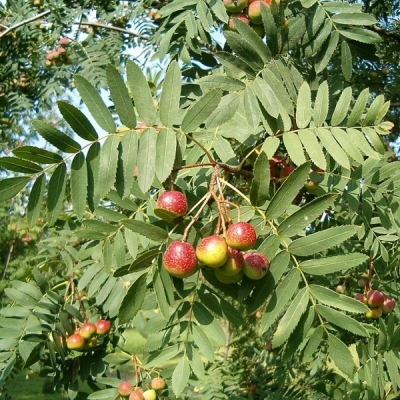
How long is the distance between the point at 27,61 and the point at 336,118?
3487 millimetres

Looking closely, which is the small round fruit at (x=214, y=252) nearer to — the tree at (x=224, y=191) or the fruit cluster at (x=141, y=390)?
the tree at (x=224, y=191)

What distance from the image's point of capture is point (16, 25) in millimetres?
3977

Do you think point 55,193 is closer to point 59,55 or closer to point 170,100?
point 170,100

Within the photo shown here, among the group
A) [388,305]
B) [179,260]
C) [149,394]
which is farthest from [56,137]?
[388,305]

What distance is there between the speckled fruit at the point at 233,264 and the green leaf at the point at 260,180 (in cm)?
20

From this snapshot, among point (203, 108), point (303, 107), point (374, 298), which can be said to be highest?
point (203, 108)

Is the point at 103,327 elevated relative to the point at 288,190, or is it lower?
lower

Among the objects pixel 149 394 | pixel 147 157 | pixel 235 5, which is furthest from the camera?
pixel 149 394

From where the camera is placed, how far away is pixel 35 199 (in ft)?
4.54

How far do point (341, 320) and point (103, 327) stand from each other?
1.57m

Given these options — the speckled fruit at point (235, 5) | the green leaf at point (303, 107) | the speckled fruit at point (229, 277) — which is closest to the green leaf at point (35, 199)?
the speckled fruit at point (229, 277)

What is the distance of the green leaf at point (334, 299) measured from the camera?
1397 mm

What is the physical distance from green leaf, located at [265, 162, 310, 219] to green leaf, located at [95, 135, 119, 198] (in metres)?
0.43

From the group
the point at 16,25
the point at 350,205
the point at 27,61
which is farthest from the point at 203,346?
the point at 27,61
